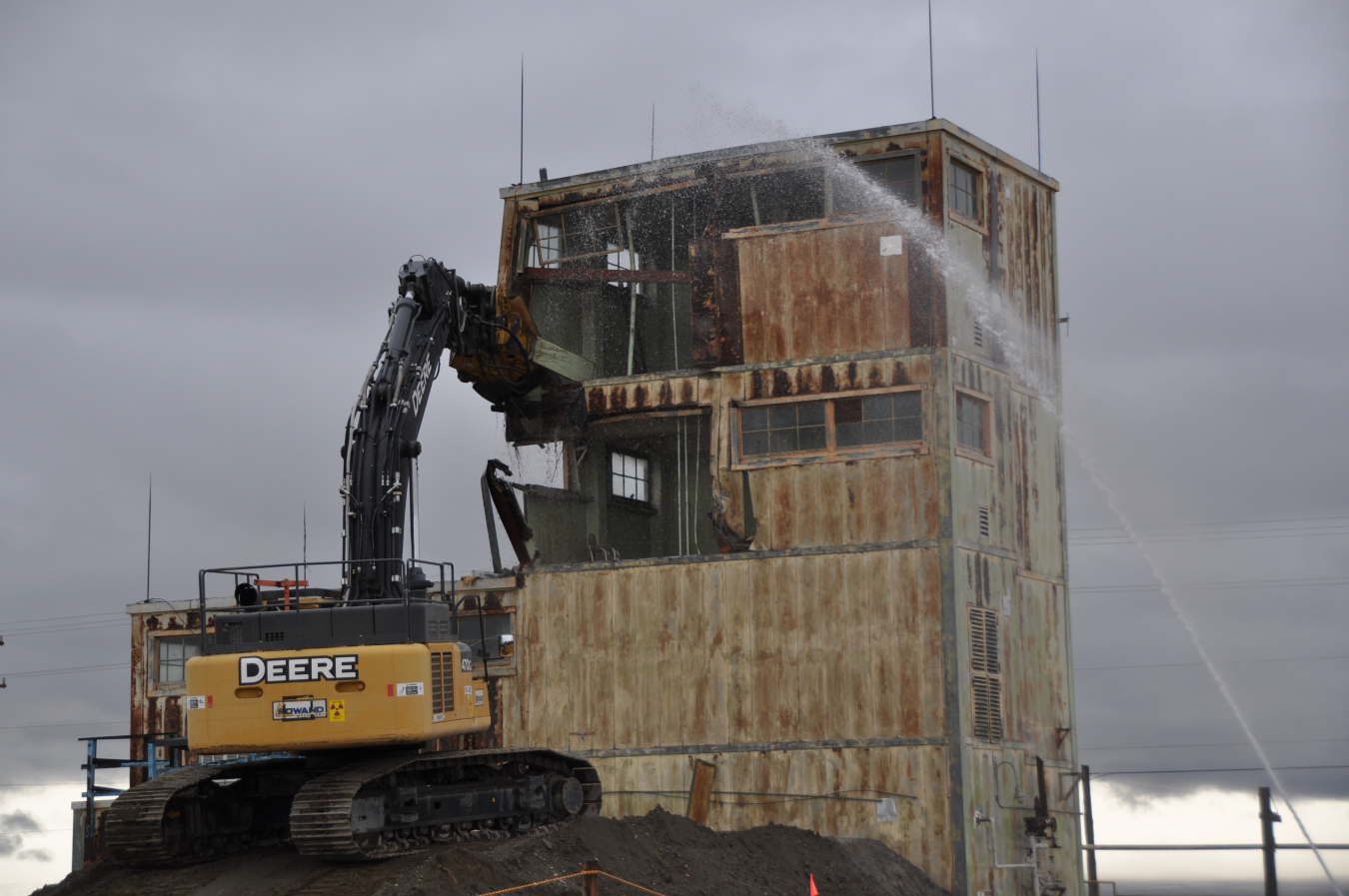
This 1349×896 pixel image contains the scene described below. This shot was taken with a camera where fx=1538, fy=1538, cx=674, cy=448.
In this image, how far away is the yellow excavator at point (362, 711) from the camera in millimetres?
16891

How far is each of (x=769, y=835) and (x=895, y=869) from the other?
89.2 inches

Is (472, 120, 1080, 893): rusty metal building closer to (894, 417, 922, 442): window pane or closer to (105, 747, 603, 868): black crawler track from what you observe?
(894, 417, 922, 442): window pane

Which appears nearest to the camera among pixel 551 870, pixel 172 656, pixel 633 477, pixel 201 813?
pixel 551 870

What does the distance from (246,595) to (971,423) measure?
1382 centimetres

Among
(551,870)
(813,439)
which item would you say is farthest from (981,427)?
(551,870)

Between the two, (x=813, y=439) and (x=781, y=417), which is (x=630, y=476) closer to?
(x=781, y=417)

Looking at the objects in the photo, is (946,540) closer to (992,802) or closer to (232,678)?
(992,802)

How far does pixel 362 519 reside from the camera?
18.8 metres

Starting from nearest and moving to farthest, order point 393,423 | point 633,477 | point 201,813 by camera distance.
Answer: point 201,813 < point 393,423 < point 633,477

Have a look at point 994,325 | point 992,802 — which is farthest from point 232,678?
point 994,325

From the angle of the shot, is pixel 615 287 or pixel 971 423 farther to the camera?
pixel 615 287

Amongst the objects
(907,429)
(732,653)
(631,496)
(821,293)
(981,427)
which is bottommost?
(732,653)

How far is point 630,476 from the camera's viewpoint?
109ft

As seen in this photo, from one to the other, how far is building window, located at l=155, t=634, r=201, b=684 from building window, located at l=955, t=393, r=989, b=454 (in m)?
16.7
